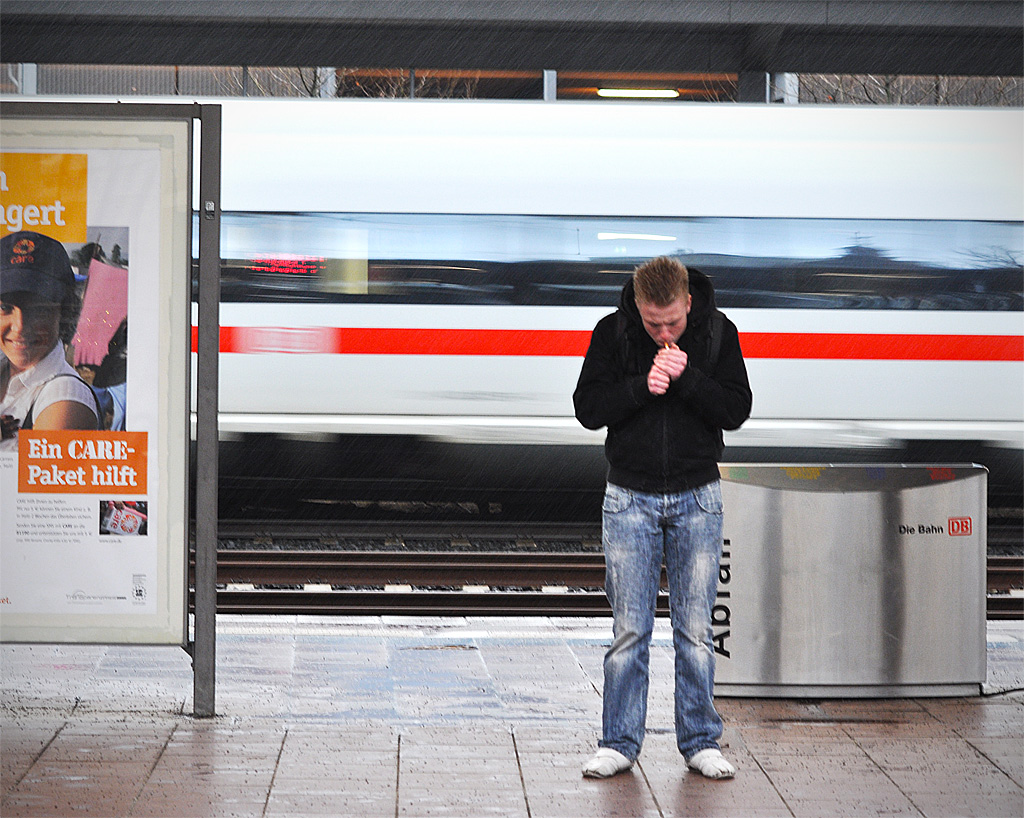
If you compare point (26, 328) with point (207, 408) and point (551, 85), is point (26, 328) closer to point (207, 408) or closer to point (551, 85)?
point (207, 408)

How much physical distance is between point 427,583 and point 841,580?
3502 mm

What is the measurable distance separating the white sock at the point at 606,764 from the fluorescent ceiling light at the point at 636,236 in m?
5.75

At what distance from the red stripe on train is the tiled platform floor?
3.62 meters

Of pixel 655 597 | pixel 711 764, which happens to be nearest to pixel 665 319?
pixel 655 597

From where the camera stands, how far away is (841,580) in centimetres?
485

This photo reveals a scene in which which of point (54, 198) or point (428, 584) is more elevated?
point (54, 198)

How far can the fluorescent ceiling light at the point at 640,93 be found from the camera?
1488cm

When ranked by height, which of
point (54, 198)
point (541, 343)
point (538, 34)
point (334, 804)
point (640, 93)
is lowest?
point (334, 804)

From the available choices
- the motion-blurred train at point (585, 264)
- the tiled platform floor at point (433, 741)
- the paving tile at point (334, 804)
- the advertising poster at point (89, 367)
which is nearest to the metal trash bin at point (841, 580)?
the tiled platform floor at point (433, 741)

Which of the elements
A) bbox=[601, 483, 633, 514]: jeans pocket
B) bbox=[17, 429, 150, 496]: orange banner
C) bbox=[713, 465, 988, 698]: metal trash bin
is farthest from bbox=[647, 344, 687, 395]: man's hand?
bbox=[17, 429, 150, 496]: orange banner

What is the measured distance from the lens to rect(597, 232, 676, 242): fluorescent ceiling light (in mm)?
9195

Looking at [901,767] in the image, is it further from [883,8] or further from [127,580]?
[883,8]

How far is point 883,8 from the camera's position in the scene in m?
11.1

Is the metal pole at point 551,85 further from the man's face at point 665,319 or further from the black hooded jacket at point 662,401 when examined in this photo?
the man's face at point 665,319
